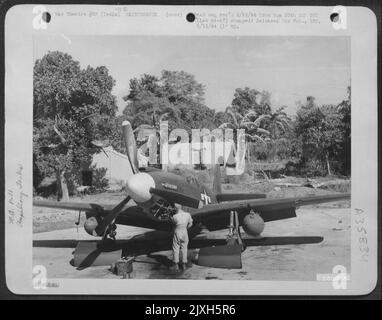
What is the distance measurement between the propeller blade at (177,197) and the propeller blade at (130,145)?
153mm

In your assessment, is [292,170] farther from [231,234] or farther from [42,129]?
[42,129]

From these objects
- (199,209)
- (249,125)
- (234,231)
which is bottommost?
(234,231)

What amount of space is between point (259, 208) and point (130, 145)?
0.68 meters

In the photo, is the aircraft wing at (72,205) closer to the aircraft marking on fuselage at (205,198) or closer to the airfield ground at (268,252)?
the airfield ground at (268,252)

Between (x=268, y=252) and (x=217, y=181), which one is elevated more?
(x=217, y=181)

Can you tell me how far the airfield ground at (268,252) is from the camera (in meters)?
1.66

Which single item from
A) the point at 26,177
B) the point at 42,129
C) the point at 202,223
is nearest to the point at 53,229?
the point at 26,177

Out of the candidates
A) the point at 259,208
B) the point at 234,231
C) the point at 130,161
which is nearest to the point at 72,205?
the point at 130,161

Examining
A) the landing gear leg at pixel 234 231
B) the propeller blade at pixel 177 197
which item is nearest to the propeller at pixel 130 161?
the propeller blade at pixel 177 197

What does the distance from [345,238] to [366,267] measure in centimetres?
17

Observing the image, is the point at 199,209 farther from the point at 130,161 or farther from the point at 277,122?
the point at 277,122

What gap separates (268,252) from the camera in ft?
5.51

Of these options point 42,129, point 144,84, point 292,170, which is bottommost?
point 292,170

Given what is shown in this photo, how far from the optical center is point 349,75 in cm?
164
